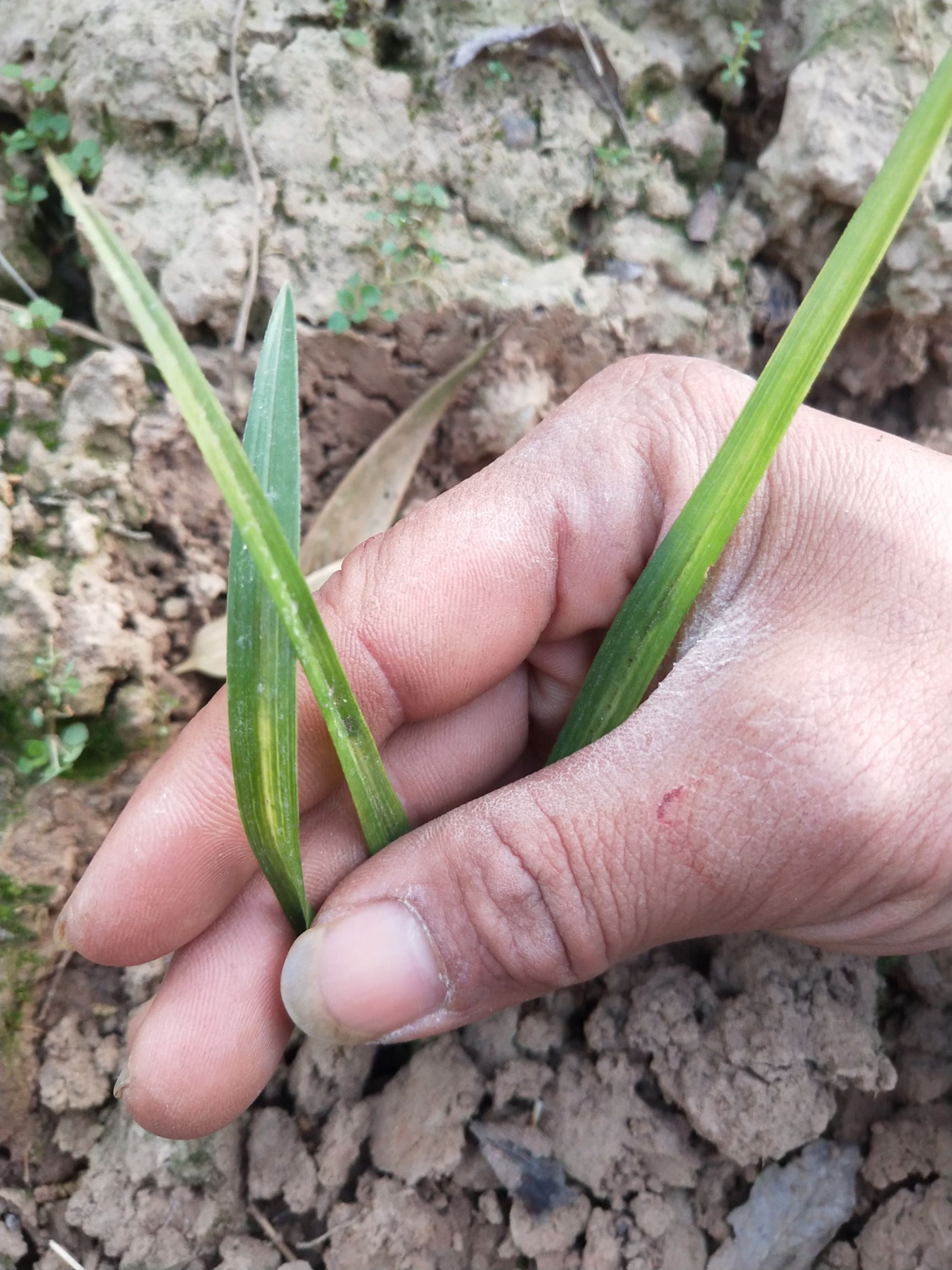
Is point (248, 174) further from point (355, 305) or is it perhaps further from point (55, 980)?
point (55, 980)

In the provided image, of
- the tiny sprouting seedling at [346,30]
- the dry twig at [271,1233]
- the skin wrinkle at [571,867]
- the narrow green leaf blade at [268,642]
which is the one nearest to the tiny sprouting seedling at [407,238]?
the tiny sprouting seedling at [346,30]

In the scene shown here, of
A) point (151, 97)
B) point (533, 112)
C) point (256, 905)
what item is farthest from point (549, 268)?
point (256, 905)

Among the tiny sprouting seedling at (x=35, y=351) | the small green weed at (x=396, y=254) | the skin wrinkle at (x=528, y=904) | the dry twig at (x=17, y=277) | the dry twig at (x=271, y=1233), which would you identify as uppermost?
the small green weed at (x=396, y=254)

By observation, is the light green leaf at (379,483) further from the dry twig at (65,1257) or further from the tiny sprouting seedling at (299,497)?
the dry twig at (65,1257)

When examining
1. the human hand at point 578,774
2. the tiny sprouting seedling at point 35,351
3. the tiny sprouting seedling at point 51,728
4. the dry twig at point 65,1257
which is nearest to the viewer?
the human hand at point 578,774

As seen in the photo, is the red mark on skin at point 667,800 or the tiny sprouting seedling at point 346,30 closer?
the red mark on skin at point 667,800

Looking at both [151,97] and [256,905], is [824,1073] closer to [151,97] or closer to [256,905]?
→ [256,905]

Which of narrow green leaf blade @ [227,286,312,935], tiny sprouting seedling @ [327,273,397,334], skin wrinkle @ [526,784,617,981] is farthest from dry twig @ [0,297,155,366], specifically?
skin wrinkle @ [526,784,617,981]
